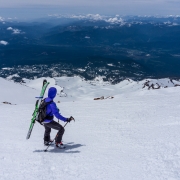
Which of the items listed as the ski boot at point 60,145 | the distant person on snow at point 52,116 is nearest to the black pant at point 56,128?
the distant person on snow at point 52,116

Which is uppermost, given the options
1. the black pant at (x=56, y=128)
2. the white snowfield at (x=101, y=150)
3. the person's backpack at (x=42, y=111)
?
the person's backpack at (x=42, y=111)

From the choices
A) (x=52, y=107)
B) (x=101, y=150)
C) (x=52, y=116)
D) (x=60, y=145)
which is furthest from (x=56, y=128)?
(x=101, y=150)

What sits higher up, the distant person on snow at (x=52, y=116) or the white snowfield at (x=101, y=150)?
the distant person on snow at (x=52, y=116)

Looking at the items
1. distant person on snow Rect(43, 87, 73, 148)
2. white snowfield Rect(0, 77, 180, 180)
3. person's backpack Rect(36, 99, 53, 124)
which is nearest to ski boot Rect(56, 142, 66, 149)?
distant person on snow Rect(43, 87, 73, 148)

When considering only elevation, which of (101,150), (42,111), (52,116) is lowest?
(101,150)

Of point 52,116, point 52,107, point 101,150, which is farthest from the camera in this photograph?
point 101,150

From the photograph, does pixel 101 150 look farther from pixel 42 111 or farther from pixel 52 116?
pixel 42 111

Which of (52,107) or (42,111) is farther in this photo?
(42,111)

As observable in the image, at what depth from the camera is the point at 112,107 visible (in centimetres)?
1631

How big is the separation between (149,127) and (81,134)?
3.27 meters

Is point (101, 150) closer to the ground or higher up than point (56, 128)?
closer to the ground

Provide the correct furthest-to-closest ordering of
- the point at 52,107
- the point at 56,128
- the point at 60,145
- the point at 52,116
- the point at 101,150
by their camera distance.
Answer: the point at 60,145 < the point at 101,150 < the point at 56,128 < the point at 52,116 < the point at 52,107

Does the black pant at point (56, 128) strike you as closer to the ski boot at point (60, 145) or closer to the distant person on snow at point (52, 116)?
the distant person on snow at point (52, 116)

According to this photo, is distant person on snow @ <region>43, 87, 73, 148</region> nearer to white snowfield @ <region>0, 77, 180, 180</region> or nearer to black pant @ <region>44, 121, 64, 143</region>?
black pant @ <region>44, 121, 64, 143</region>
